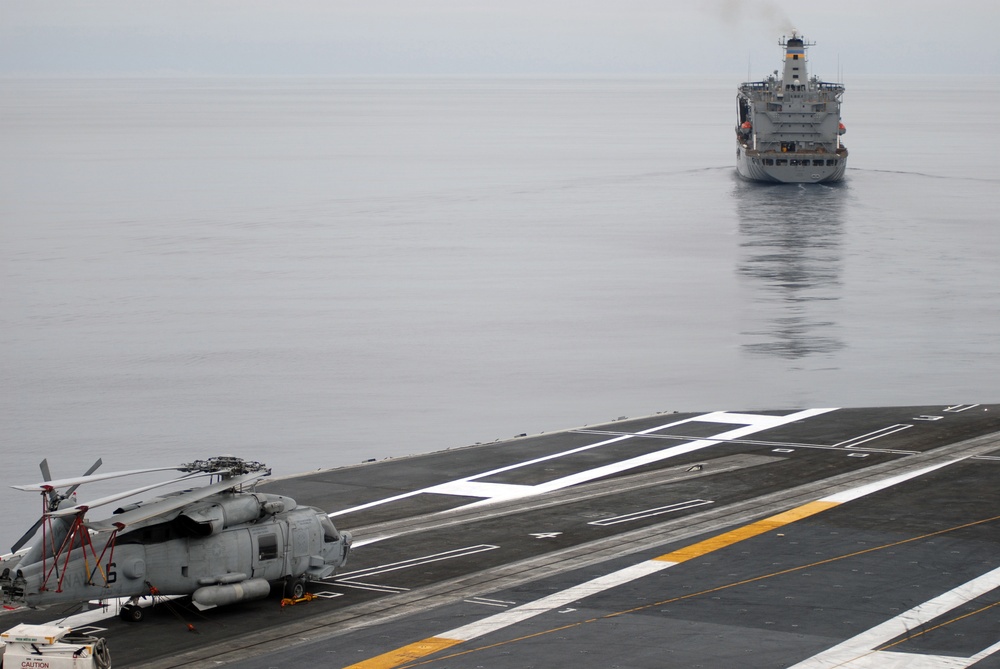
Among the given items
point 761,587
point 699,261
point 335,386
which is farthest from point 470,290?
point 761,587

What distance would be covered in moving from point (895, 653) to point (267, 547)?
34.9ft

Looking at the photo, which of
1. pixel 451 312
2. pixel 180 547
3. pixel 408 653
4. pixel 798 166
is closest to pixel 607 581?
pixel 408 653

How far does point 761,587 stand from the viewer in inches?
966

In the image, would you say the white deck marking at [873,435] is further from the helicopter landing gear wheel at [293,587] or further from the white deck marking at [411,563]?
the helicopter landing gear wheel at [293,587]

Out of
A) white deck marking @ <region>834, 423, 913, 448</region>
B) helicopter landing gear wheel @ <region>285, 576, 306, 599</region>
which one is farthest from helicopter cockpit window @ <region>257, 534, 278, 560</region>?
white deck marking @ <region>834, 423, 913, 448</region>

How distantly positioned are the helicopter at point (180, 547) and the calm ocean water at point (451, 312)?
14579 millimetres

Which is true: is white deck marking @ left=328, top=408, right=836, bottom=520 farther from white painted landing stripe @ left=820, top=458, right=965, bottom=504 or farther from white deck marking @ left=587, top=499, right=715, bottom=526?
white painted landing stripe @ left=820, top=458, right=965, bottom=504

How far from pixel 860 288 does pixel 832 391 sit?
25323mm

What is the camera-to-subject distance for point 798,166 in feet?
408

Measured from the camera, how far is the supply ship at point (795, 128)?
123875 mm

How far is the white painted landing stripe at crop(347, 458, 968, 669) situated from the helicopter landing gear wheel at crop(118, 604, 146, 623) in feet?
15.0

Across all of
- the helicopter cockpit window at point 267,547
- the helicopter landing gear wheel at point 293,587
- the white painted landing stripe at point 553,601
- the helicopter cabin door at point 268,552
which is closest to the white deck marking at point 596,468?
the helicopter landing gear wheel at point 293,587

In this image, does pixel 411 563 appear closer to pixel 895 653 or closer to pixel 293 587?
pixel 293 587

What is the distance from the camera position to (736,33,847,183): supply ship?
124 meters
